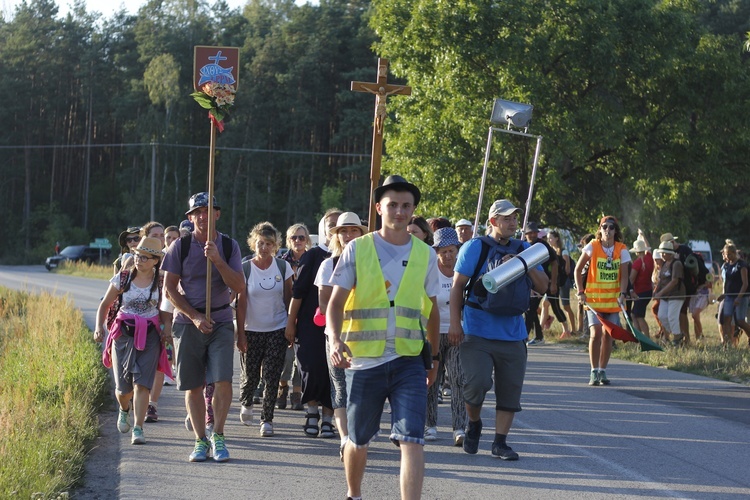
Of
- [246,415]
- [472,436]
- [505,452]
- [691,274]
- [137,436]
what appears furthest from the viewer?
[691,274]

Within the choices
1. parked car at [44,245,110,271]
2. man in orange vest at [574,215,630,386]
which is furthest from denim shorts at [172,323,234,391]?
parked car at [44,245,110,271]

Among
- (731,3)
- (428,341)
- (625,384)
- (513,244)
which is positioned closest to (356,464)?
(428,341)

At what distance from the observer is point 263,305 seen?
9.60 metres

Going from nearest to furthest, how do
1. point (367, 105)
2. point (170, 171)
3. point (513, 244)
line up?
point (513, 244) < point (367, 105) < point (170, 171)

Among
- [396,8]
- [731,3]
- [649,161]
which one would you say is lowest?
[649,161]

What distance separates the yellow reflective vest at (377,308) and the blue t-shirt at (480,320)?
6.85 feet

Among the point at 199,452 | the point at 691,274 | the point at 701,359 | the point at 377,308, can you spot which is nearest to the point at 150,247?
the point at 199,452

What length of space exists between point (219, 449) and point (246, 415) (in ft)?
5.90

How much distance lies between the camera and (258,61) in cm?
7788

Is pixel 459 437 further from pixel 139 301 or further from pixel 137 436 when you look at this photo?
pixel 139 301

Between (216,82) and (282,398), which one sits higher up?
(216,82)

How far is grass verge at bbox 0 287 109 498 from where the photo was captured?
22.3ft

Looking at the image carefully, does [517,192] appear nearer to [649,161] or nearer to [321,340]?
[649,161]

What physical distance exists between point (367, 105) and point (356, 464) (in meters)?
68.6
